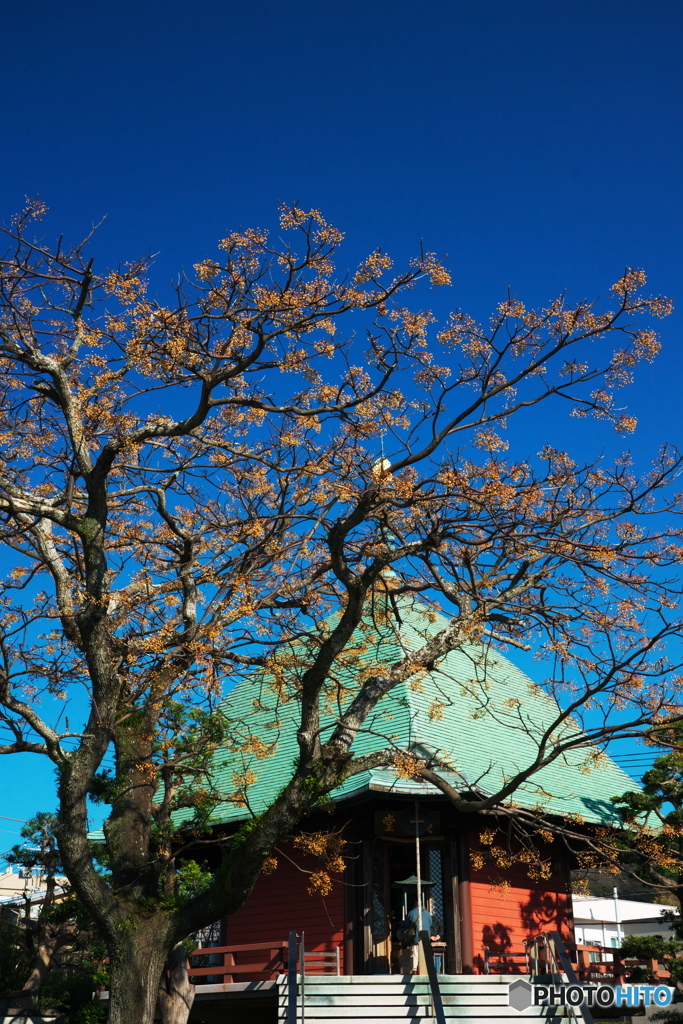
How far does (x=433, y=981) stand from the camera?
1292 cm

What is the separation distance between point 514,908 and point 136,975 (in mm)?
8820

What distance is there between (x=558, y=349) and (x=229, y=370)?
418cm

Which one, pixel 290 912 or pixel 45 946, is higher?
pixel 290 912

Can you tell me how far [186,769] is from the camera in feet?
43.0

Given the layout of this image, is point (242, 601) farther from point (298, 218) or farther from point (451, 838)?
point (451, 838)

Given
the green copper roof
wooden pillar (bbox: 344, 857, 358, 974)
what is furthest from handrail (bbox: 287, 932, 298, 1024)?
the green copper roof

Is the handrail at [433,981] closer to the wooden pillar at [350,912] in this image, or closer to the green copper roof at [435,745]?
the wooden pillar at [350,912]

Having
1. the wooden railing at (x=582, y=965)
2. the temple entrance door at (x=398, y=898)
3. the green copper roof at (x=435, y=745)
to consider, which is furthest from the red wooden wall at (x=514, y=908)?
the green copper roof at (x=435, y=745)

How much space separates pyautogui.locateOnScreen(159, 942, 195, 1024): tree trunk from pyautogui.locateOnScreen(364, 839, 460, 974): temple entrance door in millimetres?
3055

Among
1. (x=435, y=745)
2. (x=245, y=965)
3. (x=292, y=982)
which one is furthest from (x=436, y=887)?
(x=292, y=982)

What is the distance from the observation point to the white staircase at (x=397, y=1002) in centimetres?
1279

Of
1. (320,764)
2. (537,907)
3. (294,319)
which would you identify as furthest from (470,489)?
(537,907)

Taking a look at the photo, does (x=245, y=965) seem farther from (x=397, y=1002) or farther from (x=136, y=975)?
(x=136, y=975)

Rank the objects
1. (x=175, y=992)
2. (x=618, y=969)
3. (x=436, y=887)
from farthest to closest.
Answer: (x=436, y=887) < (x=618, y=969) < (x=175, y=992)
